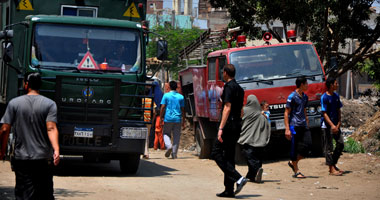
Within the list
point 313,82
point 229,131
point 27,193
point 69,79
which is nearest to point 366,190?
point 229,131

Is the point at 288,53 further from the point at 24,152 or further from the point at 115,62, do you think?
the point at 24,152

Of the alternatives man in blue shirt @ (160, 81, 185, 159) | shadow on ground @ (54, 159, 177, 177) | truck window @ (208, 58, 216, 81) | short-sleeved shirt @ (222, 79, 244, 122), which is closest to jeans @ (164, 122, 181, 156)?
man in blue shirt @ (160, 81, 185, 159)

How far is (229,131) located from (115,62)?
3.45 m

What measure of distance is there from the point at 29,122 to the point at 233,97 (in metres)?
3.59

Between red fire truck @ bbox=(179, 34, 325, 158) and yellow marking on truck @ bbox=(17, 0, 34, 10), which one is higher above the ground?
yellow marking on truck @ bbox=(17, 0, 34, 10)

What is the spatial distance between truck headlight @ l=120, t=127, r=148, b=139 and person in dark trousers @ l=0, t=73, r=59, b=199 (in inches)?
198

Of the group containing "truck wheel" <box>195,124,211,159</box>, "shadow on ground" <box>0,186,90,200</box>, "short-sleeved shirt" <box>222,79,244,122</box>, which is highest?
"short-sleeved shirt" <box>222,79,244,122</box>

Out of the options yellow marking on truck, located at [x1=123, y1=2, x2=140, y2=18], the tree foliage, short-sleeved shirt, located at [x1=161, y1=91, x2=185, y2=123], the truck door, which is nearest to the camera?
yellow marking on truck, located at [x1=123, y1=2, x2=140, y2=18]

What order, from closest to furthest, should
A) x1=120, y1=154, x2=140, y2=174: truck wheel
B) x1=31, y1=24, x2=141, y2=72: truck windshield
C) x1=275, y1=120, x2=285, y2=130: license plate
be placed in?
x1=31, y1=24, x2=141, y2=72: truck windshield < x1=120, y1=154, x2=140, y2=174: truck wheel < x1=275, y1=120, x2=285, y2=130: license plate

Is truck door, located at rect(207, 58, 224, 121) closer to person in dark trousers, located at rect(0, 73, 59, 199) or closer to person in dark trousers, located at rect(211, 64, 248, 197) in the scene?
person in dark trousers, located at rect(211, 64, 248, 197)

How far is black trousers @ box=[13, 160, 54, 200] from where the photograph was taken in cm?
673

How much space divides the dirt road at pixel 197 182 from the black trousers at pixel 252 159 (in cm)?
27

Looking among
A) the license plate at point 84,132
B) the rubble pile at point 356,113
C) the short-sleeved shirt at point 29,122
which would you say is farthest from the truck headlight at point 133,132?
the rubble pile at point 356,113

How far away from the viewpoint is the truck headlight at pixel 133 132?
1191 centimetres
